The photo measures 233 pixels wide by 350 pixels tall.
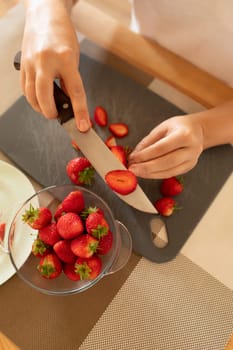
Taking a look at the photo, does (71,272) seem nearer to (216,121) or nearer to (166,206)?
(166,206)

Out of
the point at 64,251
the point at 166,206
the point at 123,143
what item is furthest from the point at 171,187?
the point at 64,251

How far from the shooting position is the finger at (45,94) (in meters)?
0.66

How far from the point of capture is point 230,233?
785 mm

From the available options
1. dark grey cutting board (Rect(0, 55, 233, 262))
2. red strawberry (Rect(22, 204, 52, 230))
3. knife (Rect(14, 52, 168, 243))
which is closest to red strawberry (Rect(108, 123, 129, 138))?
dark grey cutting board (Rect(0, 55, 233, 262))

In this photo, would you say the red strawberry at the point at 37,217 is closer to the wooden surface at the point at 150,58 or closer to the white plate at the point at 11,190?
the white plate at the point at 11,190

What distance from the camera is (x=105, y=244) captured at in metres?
0.69

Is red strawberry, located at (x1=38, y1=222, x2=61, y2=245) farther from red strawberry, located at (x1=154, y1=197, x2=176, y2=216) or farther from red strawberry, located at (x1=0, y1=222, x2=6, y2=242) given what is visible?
red strawberry, located at (x1=154, y1=197, x2=176, y2=216)

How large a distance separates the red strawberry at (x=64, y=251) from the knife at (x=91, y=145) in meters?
0.15

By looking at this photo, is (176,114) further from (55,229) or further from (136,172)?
(55,229)

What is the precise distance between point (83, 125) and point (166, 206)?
23 centimetres

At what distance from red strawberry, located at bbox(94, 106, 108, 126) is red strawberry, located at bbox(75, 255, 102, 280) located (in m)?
0.31

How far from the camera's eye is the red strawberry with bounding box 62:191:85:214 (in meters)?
0.72

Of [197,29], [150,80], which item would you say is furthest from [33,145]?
[197,29]

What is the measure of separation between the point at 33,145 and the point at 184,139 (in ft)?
1.06
